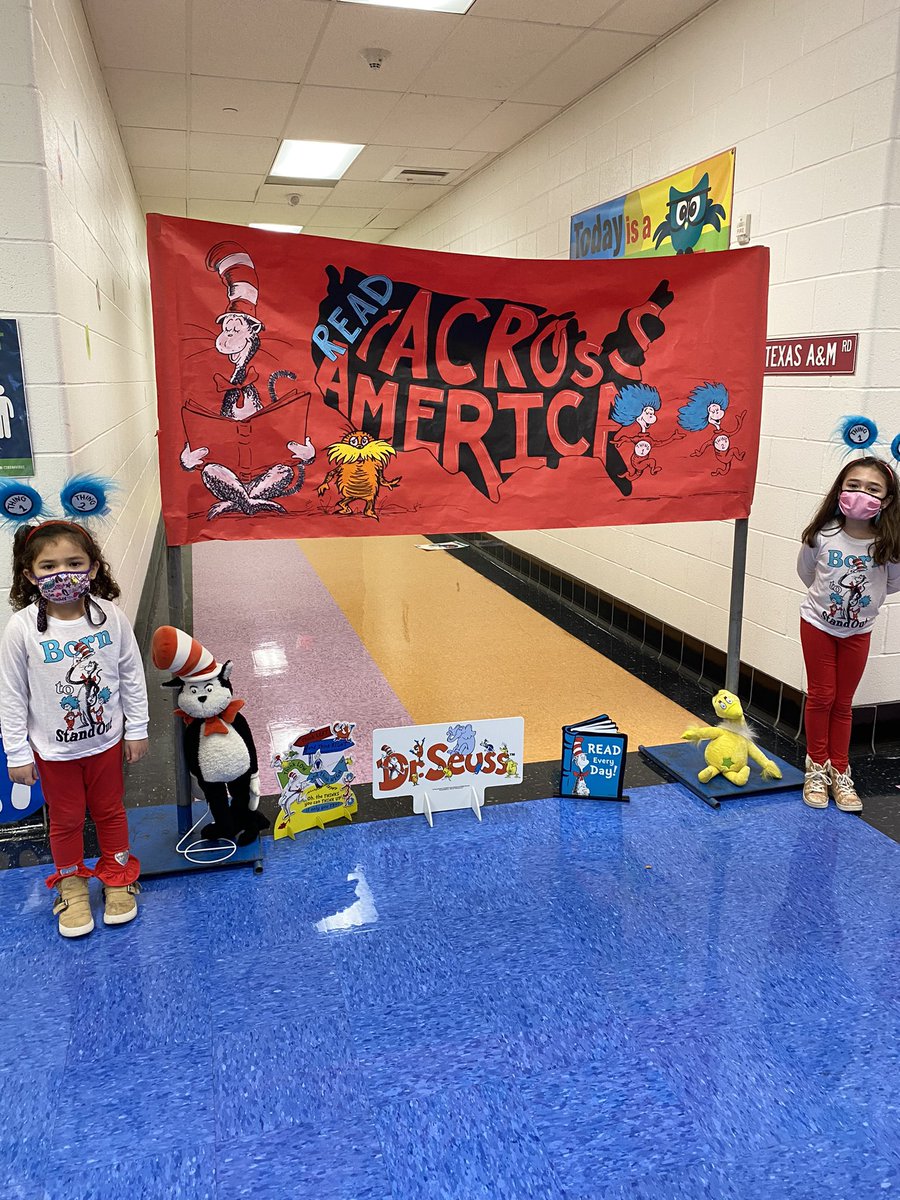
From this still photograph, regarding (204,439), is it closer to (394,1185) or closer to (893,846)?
(394,1185)

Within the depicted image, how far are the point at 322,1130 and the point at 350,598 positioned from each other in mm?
4177

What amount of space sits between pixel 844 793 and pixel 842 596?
660mm

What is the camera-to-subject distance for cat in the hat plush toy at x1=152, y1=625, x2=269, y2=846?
2.43m

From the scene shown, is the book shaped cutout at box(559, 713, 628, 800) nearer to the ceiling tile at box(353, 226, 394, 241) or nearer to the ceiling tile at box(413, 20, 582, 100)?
the ceiling tile at box(413, 20, 582, 100)

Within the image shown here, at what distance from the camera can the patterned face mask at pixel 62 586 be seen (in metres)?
2.08

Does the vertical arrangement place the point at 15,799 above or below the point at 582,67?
below

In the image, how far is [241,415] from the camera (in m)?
2.44

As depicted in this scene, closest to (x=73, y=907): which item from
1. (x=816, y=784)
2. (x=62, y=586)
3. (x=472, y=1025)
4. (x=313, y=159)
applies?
(x=62, y=586)

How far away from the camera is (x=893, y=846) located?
2.67 meters

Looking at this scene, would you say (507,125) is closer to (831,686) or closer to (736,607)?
(736,607)

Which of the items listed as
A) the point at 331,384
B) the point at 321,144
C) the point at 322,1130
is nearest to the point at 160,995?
the point at 322,1130

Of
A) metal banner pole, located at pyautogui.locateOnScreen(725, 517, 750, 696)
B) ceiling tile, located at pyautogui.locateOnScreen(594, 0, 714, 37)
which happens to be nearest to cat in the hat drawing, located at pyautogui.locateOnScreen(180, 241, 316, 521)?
metal banner pole, located at pyautogui.locateOnScreen(725, 517, 750, 696)

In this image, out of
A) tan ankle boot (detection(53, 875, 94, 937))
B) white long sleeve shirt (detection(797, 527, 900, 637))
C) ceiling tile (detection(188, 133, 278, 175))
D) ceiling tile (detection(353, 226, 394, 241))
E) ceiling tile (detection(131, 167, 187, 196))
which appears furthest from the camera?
ceiling tile (detection(353, 226, 394, 241))

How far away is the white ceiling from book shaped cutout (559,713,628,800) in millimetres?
3081
